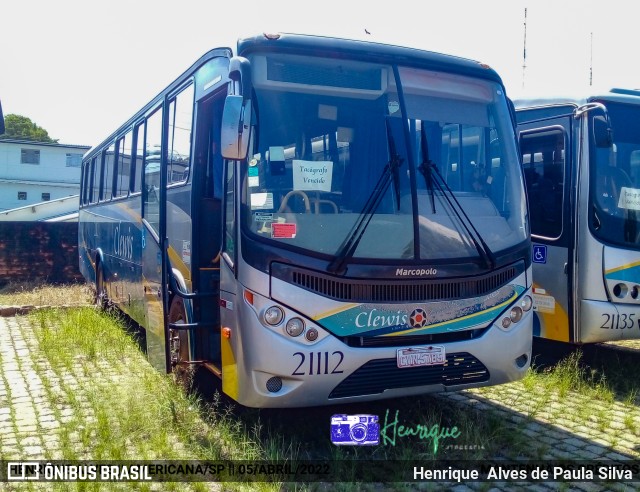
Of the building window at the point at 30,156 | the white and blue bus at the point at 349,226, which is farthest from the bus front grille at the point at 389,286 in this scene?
the building window at the point at 30,156

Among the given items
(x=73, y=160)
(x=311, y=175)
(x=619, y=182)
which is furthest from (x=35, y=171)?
(x=311, y=175)

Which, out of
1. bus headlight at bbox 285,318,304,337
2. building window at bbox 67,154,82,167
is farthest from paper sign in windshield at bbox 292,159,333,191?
building window at bbox 67,154,82,167

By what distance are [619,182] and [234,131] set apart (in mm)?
4876

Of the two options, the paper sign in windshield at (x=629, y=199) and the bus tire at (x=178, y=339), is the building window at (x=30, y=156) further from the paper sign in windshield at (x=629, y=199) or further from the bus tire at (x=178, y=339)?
the paper sign in windshield at (x=629, y=199)

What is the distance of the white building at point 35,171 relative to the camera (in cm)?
4422

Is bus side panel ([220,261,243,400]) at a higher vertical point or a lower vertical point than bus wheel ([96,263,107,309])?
higher

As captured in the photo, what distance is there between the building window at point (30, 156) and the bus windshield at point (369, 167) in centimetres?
4458

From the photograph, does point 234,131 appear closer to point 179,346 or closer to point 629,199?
point 179,346

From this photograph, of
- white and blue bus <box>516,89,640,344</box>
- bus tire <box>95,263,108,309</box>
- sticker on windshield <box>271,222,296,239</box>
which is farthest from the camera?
bus tire <box>95,263,108,309</box>

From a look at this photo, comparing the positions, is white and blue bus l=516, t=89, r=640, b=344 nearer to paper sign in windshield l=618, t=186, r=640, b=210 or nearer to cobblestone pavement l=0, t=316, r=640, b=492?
paper sign in windshield l=618, t=186, r=640, b=210

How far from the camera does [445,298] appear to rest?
5297 mm

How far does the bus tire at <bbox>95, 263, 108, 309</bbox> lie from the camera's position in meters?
11.4

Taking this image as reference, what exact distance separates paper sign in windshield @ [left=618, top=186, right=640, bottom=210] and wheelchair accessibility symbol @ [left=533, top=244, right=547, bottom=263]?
962 mm

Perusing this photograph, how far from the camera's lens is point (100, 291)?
11.8 metres
